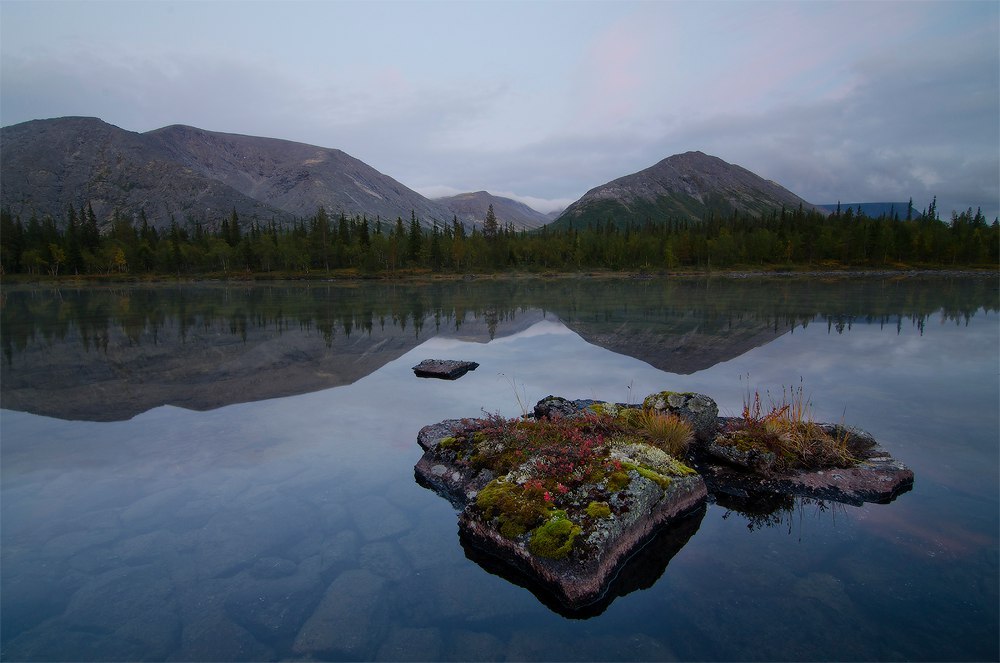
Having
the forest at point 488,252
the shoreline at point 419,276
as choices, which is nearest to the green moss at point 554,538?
the shoreline at point 419,276

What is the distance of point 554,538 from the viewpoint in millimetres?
8727

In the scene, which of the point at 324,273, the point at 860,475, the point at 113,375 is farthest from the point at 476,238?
the point at 860,475

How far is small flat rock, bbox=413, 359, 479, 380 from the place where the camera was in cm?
2303

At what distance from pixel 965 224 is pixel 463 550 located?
659ft

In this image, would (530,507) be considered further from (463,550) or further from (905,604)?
(905,604)

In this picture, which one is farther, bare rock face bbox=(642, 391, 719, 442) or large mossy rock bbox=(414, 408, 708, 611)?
bare rock face bbox=(642, 391, 719, 442)

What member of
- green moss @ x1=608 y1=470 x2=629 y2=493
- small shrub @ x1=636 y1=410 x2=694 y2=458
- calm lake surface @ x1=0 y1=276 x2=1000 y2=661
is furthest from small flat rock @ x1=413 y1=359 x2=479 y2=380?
green moss @ x1=608 y1=470 x2=629 y2=493

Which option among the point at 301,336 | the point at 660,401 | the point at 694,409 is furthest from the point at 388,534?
the point at 301,336

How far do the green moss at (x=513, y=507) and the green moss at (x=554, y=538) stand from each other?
10.0 inches

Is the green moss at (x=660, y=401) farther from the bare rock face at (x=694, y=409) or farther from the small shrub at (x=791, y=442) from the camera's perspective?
the small shrub at (x=791, y=442)

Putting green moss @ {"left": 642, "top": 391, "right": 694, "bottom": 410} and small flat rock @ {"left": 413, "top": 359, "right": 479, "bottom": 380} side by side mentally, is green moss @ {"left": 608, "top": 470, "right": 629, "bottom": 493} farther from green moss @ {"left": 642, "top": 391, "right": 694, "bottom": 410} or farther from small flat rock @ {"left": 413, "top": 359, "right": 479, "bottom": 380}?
small flat rock @ {"left": 413, "top": 359, "right": 479, "bottom": 380}

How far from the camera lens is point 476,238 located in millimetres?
151250

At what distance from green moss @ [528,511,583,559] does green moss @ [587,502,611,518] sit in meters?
0.47

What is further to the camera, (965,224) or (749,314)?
(965,224)
